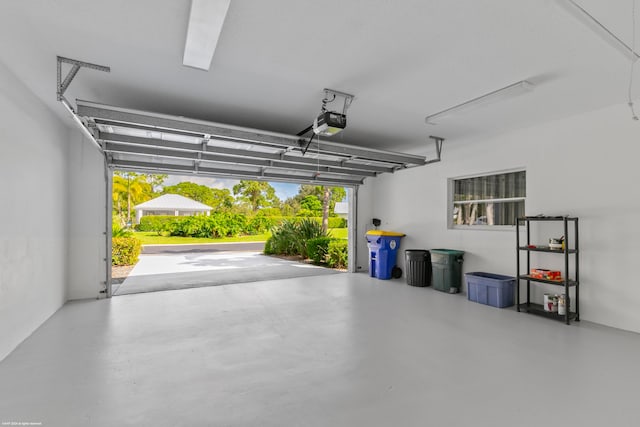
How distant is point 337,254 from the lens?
9.00 m

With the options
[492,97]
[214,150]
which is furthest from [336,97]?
[214,150]

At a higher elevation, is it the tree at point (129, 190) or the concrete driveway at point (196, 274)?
the tree at point (129, 190)

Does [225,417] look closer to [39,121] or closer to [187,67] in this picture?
[187,67]

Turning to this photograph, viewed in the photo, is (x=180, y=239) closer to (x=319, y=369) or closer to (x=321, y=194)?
(x=321, y=194)

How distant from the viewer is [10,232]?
3.08 m

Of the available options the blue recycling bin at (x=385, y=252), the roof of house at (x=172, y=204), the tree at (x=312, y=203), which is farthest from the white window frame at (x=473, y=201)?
the roof of house at (x=172, y=204)

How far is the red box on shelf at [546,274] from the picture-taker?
13.9 ft

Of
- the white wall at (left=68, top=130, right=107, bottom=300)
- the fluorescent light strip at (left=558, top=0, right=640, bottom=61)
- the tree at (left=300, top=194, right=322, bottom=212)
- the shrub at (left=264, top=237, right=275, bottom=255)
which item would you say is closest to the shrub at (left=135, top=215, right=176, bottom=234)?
the tree at (left=300, top=194, right=322, bottom=212)

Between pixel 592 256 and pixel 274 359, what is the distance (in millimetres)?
4254

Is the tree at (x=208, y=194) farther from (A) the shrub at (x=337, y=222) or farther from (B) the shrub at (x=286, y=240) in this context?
(B) the shrub at (x=286, y=240)

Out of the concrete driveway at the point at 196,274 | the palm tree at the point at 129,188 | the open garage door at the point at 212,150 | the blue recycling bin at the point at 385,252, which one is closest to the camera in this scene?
the open garage door at the point at 212,150

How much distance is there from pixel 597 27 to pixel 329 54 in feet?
6.67

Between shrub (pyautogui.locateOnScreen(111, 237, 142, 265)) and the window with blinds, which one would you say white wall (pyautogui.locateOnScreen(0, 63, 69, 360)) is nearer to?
shrub (pyautogui.locateOnScreen(111, 237, 142, 265))

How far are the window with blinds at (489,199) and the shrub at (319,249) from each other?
425cm
